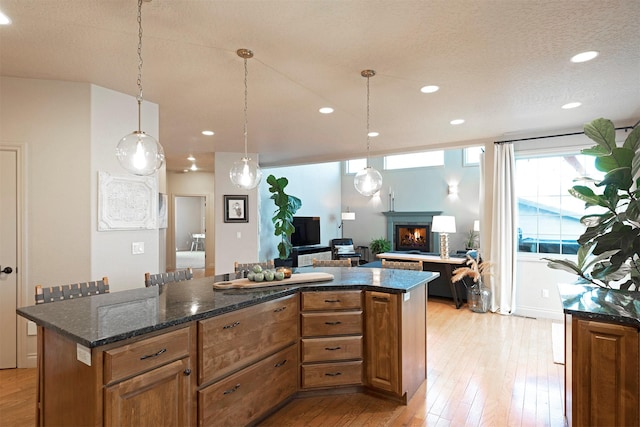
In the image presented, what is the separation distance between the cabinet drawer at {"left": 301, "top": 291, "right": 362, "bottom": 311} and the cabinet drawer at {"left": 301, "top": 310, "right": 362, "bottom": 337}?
4 centimetres

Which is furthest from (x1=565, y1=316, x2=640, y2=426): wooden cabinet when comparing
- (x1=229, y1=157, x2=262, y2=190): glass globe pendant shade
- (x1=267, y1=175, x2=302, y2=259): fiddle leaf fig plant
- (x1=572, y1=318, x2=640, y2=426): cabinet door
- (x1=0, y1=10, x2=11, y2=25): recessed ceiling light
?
(x1=267, y1=175, x2=302, y2=259): fiddle leaf fig plant

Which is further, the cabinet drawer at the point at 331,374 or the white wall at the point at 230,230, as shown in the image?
the white wall at the point at 230,230

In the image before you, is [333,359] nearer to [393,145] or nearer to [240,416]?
[240,416]

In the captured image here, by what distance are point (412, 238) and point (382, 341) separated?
23.0 feet

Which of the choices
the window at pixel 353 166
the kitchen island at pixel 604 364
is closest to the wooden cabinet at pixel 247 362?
the kitchen island at pixel 604 364

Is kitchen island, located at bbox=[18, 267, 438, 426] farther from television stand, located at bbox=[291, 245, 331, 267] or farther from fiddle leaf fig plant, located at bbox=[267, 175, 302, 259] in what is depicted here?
television stand, located at bbox=[291, 245, 331, 267]

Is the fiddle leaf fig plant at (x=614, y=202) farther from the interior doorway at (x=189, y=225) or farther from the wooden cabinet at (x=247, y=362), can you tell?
the interior doorway at (x=189, y=225)

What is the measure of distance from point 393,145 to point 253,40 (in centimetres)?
383

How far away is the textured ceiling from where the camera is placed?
207 centimetres

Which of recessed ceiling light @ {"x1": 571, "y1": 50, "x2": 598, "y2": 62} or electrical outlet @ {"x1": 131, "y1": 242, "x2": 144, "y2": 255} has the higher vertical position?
recessed ceiling light @ {"x1": 571, "y1": 50, "x2": 598, "y2": 62}

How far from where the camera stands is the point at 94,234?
10.4 feet

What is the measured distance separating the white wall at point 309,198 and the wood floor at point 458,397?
5.53 meters

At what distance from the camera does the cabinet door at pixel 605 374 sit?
1.72m

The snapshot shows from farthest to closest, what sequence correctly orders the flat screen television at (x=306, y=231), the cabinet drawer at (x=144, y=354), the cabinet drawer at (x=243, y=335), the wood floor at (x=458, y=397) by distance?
the flat screen television at (x=306, y=231), the wood floor at (x=458, y=397), the cabinet drawer at (x=243, y=335), the cabinet drawer at (x=144, y=354)
